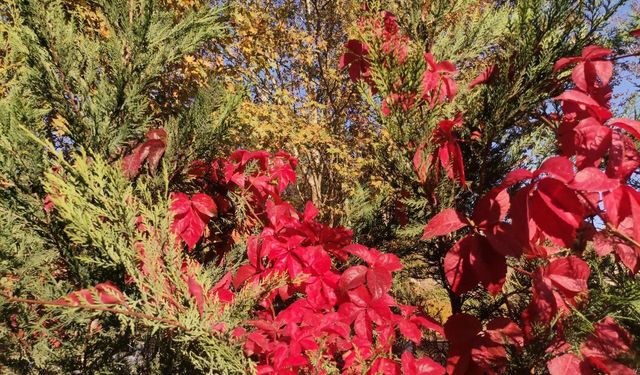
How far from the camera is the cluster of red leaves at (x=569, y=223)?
3.17 ft

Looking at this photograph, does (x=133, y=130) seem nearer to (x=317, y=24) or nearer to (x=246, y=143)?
(x=246, y=143)

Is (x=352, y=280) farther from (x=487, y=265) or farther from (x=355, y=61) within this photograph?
(x=355, y=61)

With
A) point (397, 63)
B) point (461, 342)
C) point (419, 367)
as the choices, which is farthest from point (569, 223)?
point (397, 63)

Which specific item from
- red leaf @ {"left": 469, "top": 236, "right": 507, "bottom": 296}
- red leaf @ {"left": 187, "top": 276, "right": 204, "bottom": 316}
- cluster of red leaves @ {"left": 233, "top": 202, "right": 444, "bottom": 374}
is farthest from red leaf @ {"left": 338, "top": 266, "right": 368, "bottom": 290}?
red leaf @ {"left": 187, "top": 276, "right": 204, "bottom": 316}

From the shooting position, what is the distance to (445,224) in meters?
1.27

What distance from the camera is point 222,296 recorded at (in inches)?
65.4

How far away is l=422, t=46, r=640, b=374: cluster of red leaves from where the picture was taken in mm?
967

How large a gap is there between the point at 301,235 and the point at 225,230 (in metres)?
0.75

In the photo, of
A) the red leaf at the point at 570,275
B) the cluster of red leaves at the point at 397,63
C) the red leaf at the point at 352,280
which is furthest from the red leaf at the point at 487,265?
the cluster of red leaves at the point at 397,63

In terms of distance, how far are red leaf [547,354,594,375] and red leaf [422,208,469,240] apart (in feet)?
1.47

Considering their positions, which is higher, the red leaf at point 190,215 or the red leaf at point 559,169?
the red leaf at point 559,169

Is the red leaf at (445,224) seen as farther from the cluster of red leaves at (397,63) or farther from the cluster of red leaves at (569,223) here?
the cluster of red leaves at (397,63)

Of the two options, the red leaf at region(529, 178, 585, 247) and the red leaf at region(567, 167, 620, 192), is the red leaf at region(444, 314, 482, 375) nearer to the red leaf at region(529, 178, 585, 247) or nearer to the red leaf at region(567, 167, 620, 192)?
the red leaf at region(529, 178, 585, 247)

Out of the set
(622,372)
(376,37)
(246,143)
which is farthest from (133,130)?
(246,143)
